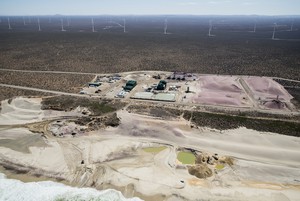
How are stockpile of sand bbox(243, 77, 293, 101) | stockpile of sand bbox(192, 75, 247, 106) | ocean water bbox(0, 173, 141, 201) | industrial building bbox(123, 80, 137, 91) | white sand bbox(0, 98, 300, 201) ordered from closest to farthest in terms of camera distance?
ocean water bbox(0, 173, 141, 201), white sand bbox(0, 98, 300, 201), stockpile of sand bbox(192, 75, 247, 106), stockpile of sand bbox(243, 77, 293, 101), industrial building bbox(123, 80, 137, 91)

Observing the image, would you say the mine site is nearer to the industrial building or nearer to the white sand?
the white sand

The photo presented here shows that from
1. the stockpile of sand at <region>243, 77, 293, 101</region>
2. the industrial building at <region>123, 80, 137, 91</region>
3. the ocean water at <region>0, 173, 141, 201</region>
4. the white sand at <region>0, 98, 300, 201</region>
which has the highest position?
the stockpile of sand at <region>243, 77, 293, 101</region>

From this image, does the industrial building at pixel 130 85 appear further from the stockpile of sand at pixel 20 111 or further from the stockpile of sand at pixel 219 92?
the stockpile of sand at pixel 20 111

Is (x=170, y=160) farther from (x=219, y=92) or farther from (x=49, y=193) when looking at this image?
(x=219, y=92)

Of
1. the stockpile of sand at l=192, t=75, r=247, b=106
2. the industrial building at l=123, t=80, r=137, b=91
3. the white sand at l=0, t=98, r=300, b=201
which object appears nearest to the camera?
the white sand at l=0, t=98, r=300, b=201

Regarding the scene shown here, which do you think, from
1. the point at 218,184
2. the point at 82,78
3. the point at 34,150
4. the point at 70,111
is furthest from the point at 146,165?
the point at 82,78

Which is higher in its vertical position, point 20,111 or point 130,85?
point 130,85

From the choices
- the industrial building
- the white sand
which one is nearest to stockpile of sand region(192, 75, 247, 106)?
the white sand

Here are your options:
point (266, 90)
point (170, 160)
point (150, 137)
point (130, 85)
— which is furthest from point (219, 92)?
point (170, 160)
